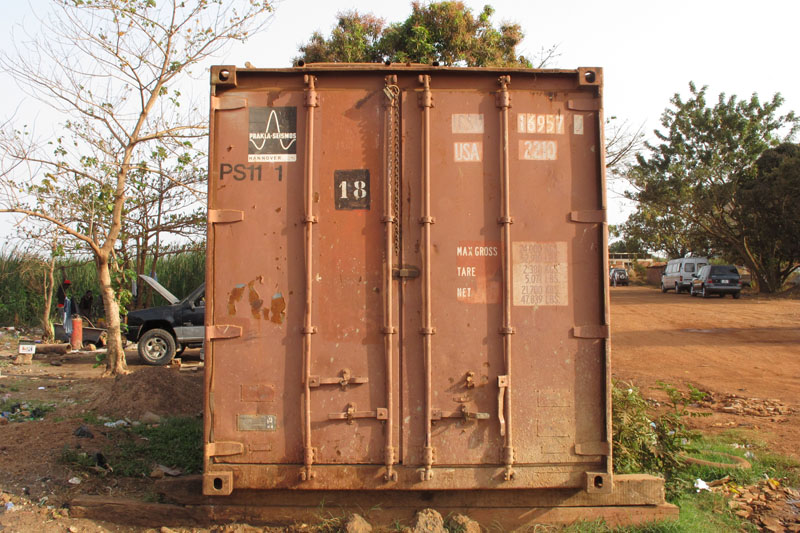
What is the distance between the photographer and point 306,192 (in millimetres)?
4109

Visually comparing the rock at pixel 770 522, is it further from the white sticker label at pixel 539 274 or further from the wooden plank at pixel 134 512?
the wooden plank at pixel 134 512

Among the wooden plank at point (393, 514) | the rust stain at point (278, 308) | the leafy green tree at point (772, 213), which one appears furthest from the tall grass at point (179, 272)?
the leafy green tree at point (772, 213)

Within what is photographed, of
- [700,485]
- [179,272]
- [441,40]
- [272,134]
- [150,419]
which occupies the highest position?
[441,40]

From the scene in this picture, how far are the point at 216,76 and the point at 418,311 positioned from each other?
6.85ft

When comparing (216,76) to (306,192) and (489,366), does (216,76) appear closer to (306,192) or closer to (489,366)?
(306,192)

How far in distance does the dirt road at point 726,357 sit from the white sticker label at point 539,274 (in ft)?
13.6

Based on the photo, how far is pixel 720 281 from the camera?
2936cm

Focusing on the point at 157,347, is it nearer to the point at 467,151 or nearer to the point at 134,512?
the point at 134,512

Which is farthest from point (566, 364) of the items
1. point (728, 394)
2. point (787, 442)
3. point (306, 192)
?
point (728, 394)

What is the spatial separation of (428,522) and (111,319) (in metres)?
8.59

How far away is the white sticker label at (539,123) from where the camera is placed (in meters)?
4.19

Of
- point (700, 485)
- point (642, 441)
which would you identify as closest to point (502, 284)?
point (642, 441)

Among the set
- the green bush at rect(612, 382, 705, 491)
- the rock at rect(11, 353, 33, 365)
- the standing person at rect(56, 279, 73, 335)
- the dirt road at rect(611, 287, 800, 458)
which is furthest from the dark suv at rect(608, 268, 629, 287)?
the green bush at rect(612, 382, 705, 491)

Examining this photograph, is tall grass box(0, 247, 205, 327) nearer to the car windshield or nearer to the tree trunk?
the tree trunk
